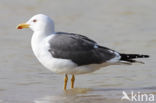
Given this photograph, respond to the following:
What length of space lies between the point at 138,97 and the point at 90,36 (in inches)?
176

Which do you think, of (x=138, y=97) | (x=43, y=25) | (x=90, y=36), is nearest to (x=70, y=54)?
(x=43, y=25)

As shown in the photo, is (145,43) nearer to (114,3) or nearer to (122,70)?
(122,70)

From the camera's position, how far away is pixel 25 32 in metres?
11.0

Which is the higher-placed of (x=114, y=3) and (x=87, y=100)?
(x=114, y=3)

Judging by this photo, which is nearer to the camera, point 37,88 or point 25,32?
point 37,88

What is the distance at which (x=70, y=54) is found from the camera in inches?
272

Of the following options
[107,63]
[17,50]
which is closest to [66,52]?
[107,63]

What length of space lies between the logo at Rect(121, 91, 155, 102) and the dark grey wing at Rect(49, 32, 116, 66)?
719 millimetres

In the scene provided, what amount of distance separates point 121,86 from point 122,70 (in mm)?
1102

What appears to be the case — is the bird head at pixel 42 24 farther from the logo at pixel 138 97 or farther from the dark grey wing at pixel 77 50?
the logo at pixel 138 97

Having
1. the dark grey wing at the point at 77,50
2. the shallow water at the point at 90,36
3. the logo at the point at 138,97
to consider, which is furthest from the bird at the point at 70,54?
the logo at the point at 138,97

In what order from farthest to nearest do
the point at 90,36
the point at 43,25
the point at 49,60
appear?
the point at 90,36 → the point at 43,25 → the point at 49,60

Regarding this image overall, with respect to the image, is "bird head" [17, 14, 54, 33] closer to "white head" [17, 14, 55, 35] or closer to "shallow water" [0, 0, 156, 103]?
"white head" [17, 14, 55, 35]

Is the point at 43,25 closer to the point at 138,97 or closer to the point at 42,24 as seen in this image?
the point at 42,24
